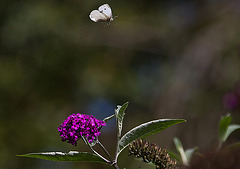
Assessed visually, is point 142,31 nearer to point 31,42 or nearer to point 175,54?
point 175,54

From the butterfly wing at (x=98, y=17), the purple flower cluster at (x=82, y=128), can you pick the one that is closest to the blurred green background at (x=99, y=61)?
the butterfly wing at (x=98, y=17)

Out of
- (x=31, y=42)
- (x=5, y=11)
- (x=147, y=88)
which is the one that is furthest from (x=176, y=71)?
(x=5, y=11)

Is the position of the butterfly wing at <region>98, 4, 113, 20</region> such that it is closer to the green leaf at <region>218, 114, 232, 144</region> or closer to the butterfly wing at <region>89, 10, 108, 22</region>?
the butterfly wing at <region>89, 10, 108, 22</region>

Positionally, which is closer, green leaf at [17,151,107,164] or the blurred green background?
green leaf at [17,151,107,164]

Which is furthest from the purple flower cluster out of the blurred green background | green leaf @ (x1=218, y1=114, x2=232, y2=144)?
the blurred green background

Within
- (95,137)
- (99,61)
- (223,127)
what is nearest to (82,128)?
(95,137)

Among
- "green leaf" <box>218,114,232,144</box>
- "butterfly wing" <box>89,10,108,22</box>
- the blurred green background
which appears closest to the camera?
"green leaf" <box>218,114,232,144</box>
